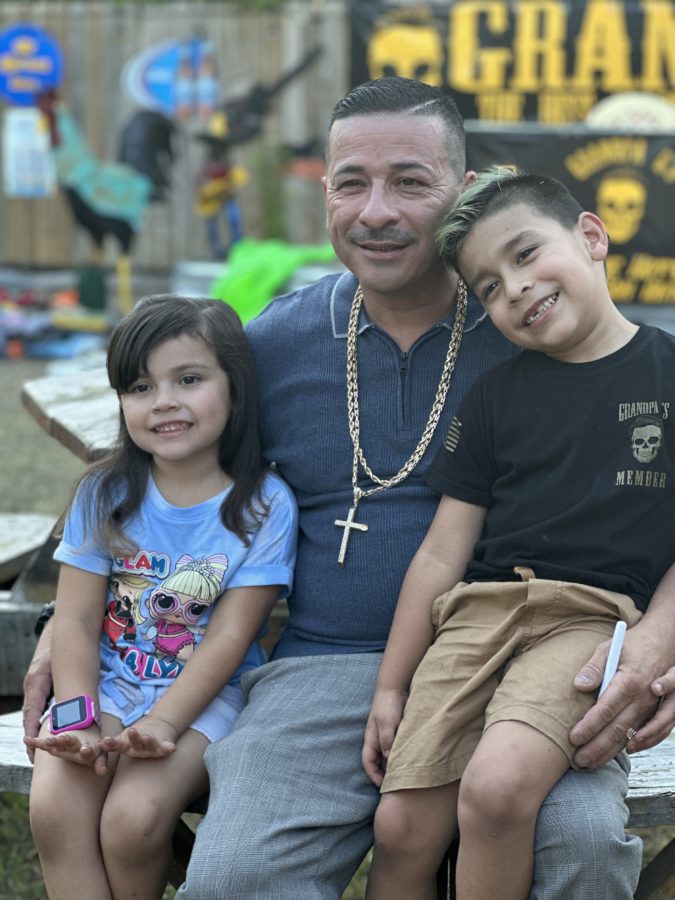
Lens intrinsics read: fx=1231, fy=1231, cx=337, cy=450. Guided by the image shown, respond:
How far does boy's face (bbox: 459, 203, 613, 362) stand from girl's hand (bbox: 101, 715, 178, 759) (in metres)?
0.97

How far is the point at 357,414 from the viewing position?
2561mm

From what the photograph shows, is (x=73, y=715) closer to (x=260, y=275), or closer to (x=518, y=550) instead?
(x=518, y=550)

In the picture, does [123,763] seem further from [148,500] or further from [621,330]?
[621,330]

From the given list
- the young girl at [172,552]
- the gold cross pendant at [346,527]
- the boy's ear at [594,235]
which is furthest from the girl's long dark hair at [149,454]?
the boy's ear at [594,235]

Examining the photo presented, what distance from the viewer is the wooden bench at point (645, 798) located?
7.16 ft

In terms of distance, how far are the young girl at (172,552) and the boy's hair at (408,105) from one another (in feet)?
1.66

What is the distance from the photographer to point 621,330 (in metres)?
2.27

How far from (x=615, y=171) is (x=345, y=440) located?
6544mm

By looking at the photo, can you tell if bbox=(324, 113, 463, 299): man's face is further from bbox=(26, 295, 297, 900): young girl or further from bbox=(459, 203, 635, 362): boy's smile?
bbox=(26, 295, 297, 900): young girl

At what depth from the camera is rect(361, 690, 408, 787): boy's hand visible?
222cm

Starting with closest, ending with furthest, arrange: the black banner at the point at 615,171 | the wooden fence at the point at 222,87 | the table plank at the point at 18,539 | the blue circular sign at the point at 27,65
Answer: the table plank at the point at 18,539, the black banner at the point at 615,171, the wooden fence at the point at 222,87, the blue circular sign at the point at 27,65

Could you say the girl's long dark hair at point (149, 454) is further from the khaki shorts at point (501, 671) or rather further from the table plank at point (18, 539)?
the table plank at point (18, 539)

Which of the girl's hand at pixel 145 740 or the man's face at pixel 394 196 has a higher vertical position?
the man's face at pixel 394 196

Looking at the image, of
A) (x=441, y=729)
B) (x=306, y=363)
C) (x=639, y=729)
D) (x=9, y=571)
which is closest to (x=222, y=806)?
(x=441, y=729)
